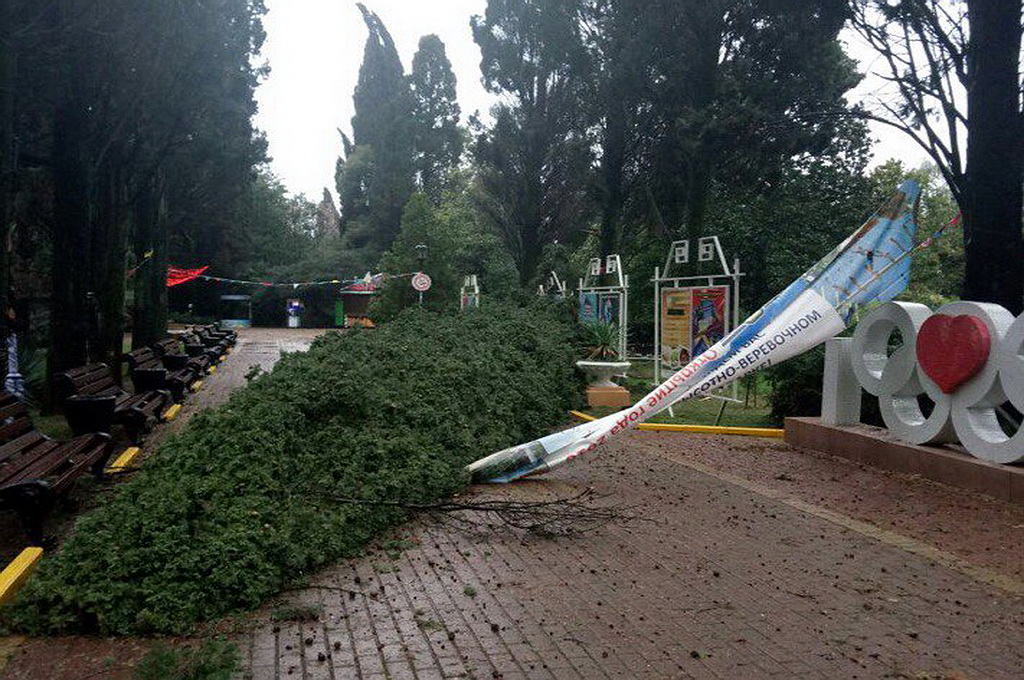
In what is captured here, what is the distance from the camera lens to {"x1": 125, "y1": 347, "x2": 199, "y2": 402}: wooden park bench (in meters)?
12.5

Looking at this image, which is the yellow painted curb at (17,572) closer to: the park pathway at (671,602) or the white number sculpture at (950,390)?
the park pathway at (671,602)

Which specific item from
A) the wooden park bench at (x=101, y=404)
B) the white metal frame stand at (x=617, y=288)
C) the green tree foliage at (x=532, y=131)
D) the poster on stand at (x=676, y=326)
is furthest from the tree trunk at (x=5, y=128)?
the green tree foliage at (x=532, y=131)

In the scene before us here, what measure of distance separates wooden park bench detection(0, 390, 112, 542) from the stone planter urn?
889 cm

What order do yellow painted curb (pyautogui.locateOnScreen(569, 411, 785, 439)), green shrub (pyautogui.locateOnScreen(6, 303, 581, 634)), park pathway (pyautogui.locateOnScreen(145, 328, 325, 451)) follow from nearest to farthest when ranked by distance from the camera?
green shrub (pyautogui.locateOnScreen(6, 303, 581, 634)), park pathway (pyautogui.locateOnScreen(145, 328, 325, 451)), yellow painted curb (pyautogui.locateOnScreen(569, 411, 785, 439))

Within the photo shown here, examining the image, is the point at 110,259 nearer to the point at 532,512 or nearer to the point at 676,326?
the point at 676,326

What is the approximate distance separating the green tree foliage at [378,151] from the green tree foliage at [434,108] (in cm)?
88

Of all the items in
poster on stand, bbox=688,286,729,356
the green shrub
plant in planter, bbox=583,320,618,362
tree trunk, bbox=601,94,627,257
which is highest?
tree trunk, bbox=601,94,627,257

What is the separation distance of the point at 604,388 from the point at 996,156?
23.6ft

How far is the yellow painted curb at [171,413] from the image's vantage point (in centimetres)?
1181

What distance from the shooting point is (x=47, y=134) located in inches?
620

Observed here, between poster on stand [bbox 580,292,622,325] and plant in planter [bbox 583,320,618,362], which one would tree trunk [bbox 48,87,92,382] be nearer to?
plant in planter [bbox 583,320,618,362]

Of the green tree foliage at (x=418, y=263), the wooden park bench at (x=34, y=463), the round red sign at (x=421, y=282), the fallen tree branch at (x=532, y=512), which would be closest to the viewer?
the wooden park bench at (x=34, y=463)

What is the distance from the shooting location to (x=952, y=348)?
8109mm

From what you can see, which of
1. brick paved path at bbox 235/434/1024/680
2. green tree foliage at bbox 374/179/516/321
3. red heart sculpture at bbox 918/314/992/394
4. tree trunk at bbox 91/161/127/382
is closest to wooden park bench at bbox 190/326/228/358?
green tree foliage at bbox 374/179/516/321
